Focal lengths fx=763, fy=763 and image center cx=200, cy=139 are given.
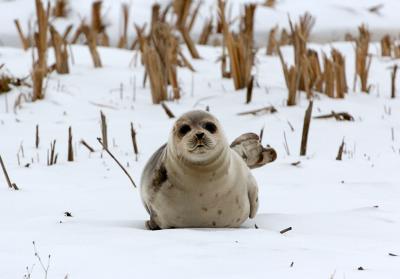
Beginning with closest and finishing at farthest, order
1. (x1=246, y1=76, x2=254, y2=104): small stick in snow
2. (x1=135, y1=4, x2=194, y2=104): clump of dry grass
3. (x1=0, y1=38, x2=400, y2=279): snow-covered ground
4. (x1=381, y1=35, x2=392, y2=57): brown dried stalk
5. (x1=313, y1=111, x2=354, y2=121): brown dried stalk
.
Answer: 1. (x1=0, y1=38, x2=400, y2=279): snow-covered ground
2. (x1=313, y1=111, x2=354, y2=121): brown dried stalk
3. (x1=246, y1=76, x2=254, y2=104): small stick in snow
4. (x1=135, y1=4, x2=194, y2=104): clump of dry grass
5. (x1=381, y1=35, x2=392, y2=57): brown dried stalk

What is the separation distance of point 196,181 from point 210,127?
0.87ft

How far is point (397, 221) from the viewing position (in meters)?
4.05

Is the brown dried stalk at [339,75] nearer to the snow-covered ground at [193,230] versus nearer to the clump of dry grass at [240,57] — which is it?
the snow-covered ground at [193,230]

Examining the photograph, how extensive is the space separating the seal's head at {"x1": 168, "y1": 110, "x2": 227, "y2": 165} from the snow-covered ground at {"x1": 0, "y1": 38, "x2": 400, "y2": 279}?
33 centimetres

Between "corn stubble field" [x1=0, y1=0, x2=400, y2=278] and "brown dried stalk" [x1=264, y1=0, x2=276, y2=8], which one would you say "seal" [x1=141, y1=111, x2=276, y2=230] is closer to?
"corn stubble field" [x1=0, y1=0, x2=400, y2=278]

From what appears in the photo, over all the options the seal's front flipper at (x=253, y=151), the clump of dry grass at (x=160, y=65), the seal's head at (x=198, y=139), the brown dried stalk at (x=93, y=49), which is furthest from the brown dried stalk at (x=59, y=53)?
the seal's head at (x=198, y=139)

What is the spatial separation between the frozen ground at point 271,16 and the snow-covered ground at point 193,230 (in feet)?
6.67

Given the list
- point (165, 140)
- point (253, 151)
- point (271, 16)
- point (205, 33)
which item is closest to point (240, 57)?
point (165, 140)

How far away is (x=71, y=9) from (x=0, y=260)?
1009cm

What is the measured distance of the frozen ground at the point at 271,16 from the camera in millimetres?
12117

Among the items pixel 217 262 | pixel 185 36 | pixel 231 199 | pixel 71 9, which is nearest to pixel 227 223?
pixel 231 199

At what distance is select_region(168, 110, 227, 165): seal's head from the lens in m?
3.30

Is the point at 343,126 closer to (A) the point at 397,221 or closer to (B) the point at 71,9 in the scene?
(A) the point at 397,221

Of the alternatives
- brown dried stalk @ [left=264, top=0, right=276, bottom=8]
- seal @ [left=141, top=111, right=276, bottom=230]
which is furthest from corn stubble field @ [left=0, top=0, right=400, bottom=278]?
brown dried stalk @ [left=264, top=0, right=276, bottom=8]
